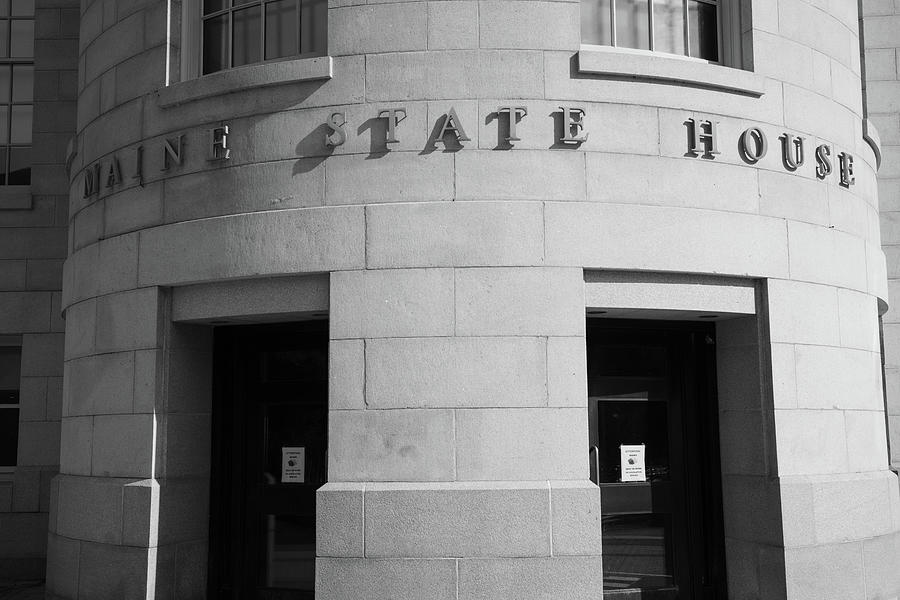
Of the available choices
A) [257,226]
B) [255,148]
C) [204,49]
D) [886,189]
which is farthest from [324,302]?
[886,189]

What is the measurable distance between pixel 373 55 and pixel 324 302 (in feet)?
7.74

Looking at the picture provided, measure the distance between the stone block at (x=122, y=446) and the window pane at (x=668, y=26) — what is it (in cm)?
641

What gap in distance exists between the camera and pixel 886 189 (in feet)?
44.4

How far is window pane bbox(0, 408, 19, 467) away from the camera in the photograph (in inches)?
544

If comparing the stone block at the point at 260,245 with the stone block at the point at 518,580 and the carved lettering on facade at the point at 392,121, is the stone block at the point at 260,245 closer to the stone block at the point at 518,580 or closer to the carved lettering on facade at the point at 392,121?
the carved lettering on facade at the point at 392,121

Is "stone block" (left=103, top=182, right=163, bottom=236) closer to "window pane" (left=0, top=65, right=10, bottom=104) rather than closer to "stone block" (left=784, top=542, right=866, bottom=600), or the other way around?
"window pane" (left=0, top=65, right=10, bottom=104)

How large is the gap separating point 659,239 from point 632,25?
232 cm

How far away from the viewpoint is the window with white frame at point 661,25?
9391 mm

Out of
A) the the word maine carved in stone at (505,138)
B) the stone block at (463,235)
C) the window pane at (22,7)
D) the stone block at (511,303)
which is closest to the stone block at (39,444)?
the the word maine carved in stone at (505,138)

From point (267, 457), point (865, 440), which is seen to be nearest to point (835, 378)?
point (865, 440)

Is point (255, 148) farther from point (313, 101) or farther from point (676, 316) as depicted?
point (676, 316)

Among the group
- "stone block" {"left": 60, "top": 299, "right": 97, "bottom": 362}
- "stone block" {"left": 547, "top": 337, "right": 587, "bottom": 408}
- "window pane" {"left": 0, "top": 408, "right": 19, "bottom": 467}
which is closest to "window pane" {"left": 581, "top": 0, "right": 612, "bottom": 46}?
"stone block" {"left": 547, "top": 337, "right": 587, "bottom": 408}

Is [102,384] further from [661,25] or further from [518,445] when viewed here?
[661,25]

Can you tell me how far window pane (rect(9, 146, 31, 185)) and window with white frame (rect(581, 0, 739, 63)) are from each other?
918 centimetres
